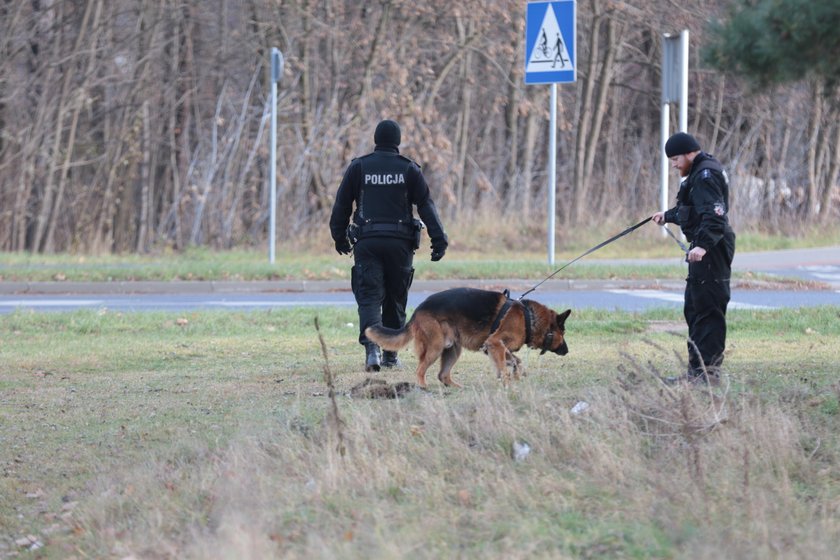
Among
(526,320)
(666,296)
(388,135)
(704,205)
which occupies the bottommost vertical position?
(666,296)

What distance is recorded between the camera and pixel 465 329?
802cm

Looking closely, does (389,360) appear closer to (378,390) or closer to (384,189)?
(384,189)

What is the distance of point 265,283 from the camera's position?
16828 mm

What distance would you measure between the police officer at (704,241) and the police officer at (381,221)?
188cm

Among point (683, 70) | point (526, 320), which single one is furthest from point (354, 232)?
point (683, 70)

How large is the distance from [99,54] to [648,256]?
36.3 feet

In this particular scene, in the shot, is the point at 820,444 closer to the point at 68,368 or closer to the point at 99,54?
the point at 68,368

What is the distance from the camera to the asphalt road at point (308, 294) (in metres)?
14.5

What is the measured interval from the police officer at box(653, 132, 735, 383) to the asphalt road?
619cm

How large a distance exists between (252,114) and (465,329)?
16713 millimetres

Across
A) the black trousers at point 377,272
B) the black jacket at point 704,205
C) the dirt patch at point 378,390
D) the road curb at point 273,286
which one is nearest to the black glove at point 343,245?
the black trousers at point 377,272

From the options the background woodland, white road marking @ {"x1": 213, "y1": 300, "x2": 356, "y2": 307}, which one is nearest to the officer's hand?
white road marking @ {"x1": 213, "y1": 300, "x2": 356, "y2": 307}

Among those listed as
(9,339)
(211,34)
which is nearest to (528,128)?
(211,34)

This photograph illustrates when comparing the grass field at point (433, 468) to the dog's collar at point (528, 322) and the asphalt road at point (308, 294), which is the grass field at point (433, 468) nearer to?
the dog's collar at point (528, 322)
